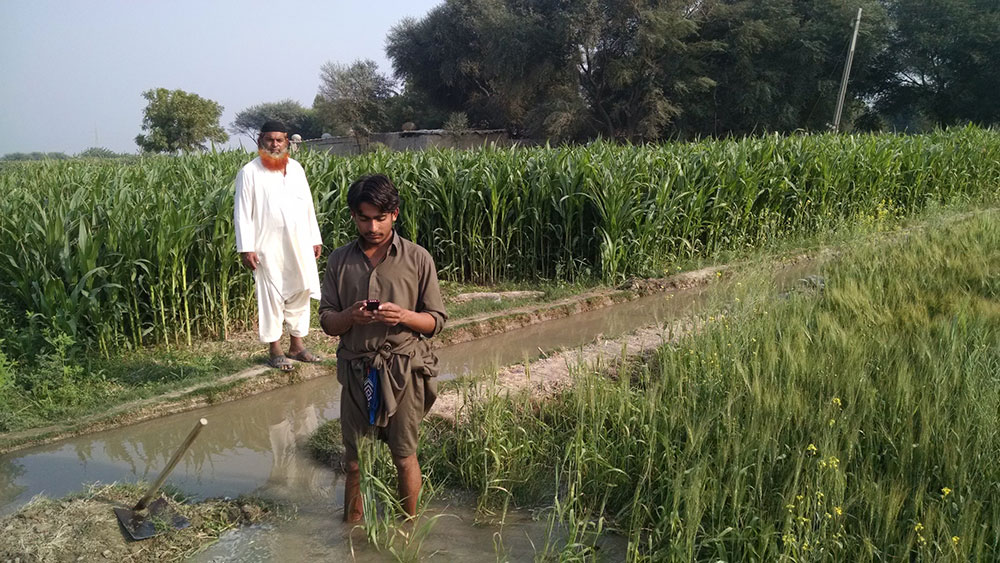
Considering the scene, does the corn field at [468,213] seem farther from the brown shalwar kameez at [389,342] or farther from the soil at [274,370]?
the brown shalwar kameez at [389,342]

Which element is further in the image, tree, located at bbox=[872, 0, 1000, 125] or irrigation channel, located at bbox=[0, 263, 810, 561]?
tree, located at bbox=[872, 0, 1000, 125]

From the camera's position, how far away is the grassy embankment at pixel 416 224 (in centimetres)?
505

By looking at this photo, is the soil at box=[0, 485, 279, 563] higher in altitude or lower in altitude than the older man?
lower

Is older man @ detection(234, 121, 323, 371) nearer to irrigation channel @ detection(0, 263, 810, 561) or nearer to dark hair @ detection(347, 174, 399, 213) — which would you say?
irrigation channel @ detection(0, 263, 810, 561)

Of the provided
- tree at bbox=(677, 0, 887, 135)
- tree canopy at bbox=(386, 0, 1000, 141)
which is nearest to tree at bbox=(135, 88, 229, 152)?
tree canopy at bbox=(386, 0, 1000, 141)

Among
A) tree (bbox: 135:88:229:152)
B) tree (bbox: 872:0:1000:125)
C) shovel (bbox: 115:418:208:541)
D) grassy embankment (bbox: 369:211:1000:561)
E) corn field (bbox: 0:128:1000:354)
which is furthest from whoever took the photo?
tree (bbox: 135:88:229:152)

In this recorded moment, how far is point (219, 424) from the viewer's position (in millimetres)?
4562

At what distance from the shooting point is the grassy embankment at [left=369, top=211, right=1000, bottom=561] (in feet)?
8.22

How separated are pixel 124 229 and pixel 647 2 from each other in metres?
26.8

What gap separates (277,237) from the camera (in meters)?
4.85

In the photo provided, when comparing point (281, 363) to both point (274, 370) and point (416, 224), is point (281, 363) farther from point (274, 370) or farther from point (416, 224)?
point (416, 224)

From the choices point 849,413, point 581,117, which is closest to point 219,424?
point 849,413

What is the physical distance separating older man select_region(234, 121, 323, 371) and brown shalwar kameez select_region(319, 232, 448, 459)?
2197mm

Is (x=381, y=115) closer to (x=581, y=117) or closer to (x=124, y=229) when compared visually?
(x=581, y=117)
